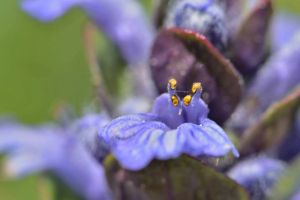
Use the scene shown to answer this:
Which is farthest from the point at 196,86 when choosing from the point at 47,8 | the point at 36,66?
the point at 36,66

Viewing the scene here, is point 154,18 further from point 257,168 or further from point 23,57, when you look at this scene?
point 23,57

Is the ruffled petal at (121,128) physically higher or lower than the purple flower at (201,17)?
lower

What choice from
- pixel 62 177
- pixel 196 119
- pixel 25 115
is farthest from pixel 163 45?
pixel 25 115

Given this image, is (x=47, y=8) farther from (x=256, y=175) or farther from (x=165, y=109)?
(x=256, y=175)

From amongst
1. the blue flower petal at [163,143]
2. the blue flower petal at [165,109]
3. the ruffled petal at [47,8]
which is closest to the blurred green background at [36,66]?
the ruffled petal at [47,8]

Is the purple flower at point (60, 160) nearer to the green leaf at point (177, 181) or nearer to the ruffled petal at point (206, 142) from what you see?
the green leaf at point (177, 181)
